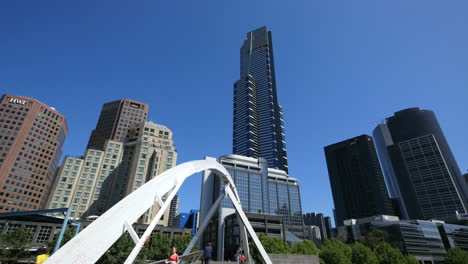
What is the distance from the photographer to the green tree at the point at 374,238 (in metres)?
97.2

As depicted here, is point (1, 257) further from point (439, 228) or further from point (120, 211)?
point (439, 228)

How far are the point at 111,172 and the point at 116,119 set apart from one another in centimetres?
6314

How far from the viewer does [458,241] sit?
12094 centimetres

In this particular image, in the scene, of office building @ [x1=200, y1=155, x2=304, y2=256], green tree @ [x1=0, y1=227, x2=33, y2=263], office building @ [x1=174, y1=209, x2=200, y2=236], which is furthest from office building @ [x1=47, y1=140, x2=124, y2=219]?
office building @ [x1=200, y1=155, x2=304, y2=256]

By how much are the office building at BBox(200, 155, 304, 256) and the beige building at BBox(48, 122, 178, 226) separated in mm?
33294

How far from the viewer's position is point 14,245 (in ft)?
131

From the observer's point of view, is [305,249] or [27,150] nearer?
[305,249]

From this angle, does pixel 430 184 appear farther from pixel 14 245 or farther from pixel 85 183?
pixel 14 245

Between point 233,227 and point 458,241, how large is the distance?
12223 centimetres

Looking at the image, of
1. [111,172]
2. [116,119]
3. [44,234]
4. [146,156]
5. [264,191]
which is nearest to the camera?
[44,234]

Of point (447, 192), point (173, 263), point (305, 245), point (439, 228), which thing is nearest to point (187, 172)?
point (173, 263)

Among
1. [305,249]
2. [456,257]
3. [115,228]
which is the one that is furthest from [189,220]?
[115,228]

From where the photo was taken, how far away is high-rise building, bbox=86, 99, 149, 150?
144125 mm

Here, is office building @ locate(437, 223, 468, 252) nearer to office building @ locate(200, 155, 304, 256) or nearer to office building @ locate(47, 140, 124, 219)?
office building @ locate(200, 155, 304, 256)
